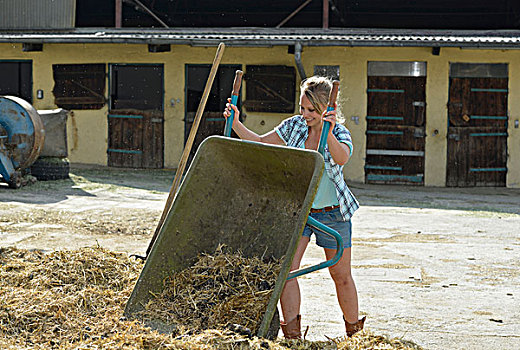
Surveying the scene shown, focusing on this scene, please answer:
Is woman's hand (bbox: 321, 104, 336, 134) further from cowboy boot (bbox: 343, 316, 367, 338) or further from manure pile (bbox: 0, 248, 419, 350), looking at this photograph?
cowboy boot (bbox: 343, 316, 367, 338)

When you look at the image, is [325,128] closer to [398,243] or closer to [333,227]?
[333,227]

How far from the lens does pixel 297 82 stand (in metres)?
13.1

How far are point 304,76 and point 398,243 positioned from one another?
640cm

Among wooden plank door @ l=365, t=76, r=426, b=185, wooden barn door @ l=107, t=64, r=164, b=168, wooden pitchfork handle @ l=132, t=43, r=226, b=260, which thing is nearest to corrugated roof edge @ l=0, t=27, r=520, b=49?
wooden barn door @ l=107, t=64, r=164, b=168

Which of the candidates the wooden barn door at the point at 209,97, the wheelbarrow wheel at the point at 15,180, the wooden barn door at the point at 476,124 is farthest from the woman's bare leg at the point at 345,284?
the wooden barn door at the point at 209,97

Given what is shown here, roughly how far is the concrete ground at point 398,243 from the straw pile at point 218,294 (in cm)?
53

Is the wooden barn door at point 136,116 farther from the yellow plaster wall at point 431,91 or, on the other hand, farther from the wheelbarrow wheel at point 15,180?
the wheelbarrow wheel at point 15,180

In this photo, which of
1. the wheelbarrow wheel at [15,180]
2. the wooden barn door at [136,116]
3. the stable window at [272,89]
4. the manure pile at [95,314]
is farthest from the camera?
the wooden barn door at [136,116]

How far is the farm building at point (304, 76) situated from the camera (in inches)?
500

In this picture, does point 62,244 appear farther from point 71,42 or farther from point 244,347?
point 71,42

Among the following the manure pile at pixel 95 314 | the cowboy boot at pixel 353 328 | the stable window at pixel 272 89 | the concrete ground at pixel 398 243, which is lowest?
the concrete ground at pixel 398 243

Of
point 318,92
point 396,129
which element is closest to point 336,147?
point 318,92

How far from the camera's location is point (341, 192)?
3.50m

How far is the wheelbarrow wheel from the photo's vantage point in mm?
9930
